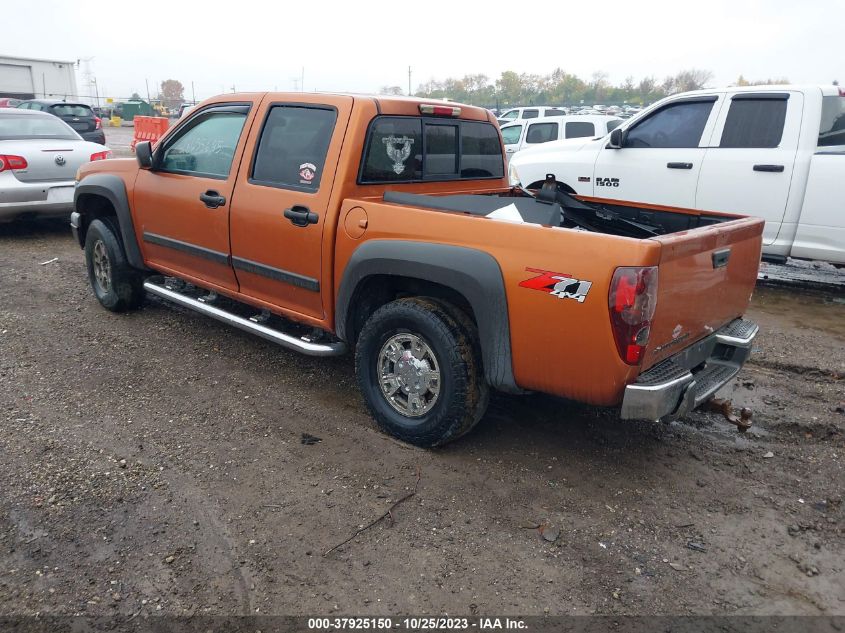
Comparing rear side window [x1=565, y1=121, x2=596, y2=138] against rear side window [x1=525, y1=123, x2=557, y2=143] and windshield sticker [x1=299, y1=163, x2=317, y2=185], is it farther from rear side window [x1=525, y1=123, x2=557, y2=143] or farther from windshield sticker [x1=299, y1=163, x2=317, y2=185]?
windshield sticker [x1=299, y1=163, x2=317, y2=185]

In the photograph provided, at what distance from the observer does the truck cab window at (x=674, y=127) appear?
6.89 m

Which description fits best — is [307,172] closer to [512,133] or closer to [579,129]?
[579,129]

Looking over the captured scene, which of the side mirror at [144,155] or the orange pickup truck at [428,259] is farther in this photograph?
the side mirror at [144,155]

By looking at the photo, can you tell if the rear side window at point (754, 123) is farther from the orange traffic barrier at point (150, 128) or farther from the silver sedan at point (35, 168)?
the orange traffic barrier at point (150, 128)

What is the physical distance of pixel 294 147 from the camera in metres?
4.05

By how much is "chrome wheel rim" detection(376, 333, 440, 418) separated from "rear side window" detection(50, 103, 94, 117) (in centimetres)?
1737

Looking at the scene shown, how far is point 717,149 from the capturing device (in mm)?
6727

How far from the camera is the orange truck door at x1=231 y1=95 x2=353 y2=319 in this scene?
384cm

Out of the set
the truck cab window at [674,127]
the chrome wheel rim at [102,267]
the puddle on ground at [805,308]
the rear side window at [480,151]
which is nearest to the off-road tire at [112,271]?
the chrome wheel rim at [102,267]

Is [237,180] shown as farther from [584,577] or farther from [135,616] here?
[584,577]

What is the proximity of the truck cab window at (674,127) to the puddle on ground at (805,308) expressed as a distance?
176 cm

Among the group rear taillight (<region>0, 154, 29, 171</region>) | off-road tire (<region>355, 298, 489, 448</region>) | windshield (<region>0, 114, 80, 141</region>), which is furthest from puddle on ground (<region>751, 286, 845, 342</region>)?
windshield (<region>0, 114, 80, 141</region>)

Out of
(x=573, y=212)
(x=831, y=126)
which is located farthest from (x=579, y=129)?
(x=573, y=212)

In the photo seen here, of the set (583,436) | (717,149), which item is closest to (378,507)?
(583,436)
